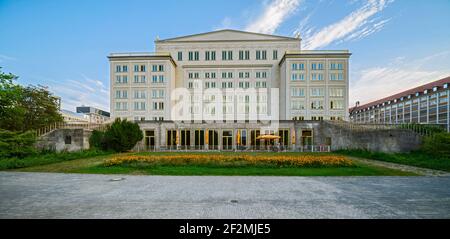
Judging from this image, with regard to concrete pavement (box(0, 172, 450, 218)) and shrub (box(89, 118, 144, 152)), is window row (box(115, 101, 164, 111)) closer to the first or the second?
shrub (box(89, 118, 144, 152))

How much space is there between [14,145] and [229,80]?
3900 cm

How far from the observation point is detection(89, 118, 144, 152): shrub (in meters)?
26.3

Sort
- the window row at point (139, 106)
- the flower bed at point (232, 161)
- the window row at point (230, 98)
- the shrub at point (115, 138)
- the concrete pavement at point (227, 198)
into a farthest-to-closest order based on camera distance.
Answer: the window row at point (230, 98) < the window row at point (139, 106) < the shrub at point (115, 138) < the flower bed at point (232, 161) < the concrete pavement at point (227, 198)

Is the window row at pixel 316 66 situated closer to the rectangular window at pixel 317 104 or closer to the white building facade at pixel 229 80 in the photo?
the white building facade at pixel 229 80

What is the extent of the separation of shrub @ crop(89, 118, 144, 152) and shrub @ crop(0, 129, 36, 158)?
904 cm

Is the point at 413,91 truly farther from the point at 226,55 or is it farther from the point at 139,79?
the point at 139,79

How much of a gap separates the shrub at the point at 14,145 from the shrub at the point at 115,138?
9.04m

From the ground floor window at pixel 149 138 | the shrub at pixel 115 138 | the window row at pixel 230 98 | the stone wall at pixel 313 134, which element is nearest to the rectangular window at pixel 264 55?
the window row at pixel 230 98

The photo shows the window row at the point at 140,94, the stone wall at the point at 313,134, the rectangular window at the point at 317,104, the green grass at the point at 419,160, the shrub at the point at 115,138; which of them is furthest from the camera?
the window row at the point at 140,94

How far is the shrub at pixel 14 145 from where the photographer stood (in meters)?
15.5

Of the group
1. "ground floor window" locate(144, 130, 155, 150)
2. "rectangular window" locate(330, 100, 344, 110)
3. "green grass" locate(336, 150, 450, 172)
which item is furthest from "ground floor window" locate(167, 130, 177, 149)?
"rectangular window" locate(330, 100, 344, 110)

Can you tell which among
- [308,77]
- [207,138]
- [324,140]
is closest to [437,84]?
[308,77]
